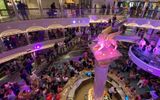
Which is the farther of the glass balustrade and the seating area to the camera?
the glass balustrade

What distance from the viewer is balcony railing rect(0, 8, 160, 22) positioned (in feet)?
43.7

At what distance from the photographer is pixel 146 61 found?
13.6 m

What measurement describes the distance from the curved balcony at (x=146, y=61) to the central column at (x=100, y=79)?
227 inches

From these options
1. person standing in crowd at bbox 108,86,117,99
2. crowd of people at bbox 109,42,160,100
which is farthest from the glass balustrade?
person standing in crowd at bbox 108,86,117,99

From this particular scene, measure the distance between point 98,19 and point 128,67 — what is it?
243 inches

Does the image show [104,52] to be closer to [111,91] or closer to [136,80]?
[111,91]

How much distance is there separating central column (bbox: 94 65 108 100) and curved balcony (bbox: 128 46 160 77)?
5.76 metres

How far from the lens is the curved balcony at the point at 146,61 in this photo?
12891 millimetres

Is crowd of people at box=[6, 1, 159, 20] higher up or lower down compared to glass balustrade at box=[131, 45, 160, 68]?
higher up

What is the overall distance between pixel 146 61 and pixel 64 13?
8.96m

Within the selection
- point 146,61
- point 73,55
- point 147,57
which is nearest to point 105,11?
point 73,55

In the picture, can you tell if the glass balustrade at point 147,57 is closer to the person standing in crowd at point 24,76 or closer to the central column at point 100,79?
the central column at point 100,79

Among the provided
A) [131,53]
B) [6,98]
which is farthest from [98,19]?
[6,98]

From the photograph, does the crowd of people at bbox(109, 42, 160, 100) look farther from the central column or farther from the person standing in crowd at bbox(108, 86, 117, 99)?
the central column
